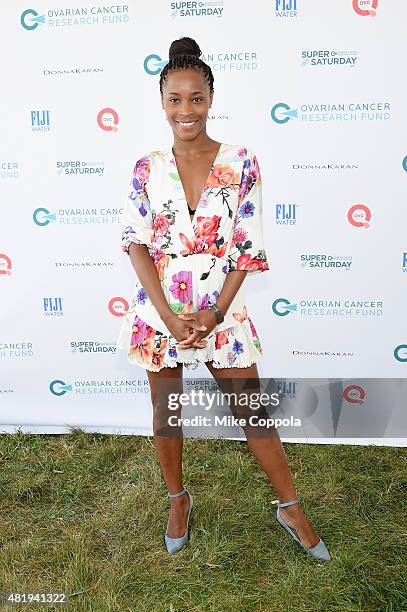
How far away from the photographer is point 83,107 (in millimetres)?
3328

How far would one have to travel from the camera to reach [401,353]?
3502 mm

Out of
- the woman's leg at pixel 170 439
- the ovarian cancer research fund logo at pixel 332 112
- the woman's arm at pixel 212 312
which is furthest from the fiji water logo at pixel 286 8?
the woman's leg at pixel 170 439

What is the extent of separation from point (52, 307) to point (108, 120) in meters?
1.14

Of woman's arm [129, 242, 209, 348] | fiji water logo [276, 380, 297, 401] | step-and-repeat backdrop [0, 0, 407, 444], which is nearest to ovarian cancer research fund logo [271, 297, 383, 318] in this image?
step-and-repeat backdrop [0, 0, 407, 444]

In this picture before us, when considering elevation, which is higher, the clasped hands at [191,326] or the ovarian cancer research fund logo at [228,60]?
the ovarian cancer research fund logo at [228,60]

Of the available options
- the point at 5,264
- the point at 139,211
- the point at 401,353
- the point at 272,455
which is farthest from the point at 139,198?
the point at 401,353

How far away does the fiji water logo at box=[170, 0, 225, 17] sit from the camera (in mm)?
3145

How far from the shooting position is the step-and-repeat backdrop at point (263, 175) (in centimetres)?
316

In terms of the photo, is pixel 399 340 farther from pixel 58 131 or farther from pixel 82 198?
pixel 58 131

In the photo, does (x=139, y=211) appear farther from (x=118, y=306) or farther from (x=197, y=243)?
(x=118, y=306)

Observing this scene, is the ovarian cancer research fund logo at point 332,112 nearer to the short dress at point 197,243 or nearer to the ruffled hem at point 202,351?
the short dress at point 197,243

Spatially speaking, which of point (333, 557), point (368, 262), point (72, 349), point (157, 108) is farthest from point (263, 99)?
point (333, 557)

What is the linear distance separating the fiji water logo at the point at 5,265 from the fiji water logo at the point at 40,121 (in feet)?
2.48

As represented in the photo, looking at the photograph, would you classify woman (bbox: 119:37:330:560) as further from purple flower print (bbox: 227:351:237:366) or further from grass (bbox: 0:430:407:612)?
grass (bbox: 0:430:407:612)
